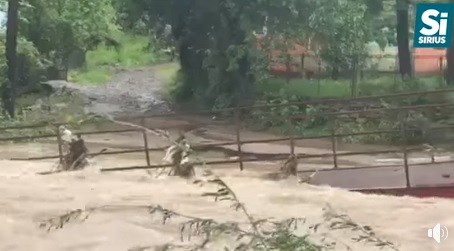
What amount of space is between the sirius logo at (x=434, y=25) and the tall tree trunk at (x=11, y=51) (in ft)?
21.0

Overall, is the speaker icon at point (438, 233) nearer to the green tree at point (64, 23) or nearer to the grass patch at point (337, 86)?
the grass patch at point (337, 86)

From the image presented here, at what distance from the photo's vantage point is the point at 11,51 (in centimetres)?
1302

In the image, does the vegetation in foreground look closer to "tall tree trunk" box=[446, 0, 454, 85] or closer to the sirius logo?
"tall tree trunk" box=[446, 0, 454, 85]

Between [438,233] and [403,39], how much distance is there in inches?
321

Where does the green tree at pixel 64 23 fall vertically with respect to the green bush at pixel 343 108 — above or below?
above

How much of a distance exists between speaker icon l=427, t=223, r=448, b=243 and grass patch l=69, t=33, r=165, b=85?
414 inches

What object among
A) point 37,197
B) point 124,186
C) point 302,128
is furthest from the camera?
point 302,128

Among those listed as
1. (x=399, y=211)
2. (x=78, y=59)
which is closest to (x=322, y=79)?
(x=78, y=59)

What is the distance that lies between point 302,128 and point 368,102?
1.03m

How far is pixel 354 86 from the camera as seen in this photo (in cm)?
1148

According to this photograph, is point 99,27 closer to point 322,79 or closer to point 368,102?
point 322,79

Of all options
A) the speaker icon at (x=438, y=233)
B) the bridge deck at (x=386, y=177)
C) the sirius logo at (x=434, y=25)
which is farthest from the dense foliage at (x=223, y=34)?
the speaker icon at (x=438, y=233)

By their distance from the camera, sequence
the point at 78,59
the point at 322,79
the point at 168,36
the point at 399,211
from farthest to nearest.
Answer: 1. the point at 78,59
2. the point at 168,36
3. the point at 322,79
4. the point at 399,211

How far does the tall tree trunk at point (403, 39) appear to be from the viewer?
36.3ft
